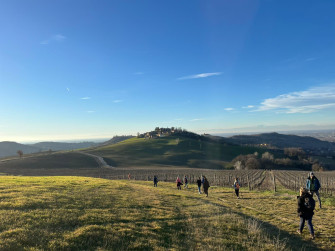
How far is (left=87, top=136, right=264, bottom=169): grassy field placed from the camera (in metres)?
107

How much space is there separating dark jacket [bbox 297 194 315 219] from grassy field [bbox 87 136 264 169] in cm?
8868

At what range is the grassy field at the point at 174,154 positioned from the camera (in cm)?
10656

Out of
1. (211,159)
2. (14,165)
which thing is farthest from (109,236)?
(211,159)

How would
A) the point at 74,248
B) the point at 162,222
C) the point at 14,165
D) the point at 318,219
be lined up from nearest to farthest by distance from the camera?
the point at 74,248
the point at 162,222
the point at 318,219
the point at 14,165

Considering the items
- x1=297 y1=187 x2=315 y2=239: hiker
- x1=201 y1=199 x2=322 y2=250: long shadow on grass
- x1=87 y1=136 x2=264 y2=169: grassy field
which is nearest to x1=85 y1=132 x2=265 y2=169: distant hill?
x1=87 y1=136 x2=264 y2=169: grassy field

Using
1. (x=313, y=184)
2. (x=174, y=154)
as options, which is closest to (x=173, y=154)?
(x=174, y=154)

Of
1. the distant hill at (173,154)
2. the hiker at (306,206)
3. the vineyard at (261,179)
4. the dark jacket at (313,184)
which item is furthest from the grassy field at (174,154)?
the hiker at (306,206)

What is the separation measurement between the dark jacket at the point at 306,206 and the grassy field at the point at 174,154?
8868 cm

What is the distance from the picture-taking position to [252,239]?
31.9 feet

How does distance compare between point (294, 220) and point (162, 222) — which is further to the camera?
point (294, 220)

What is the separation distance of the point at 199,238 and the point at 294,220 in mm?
7365

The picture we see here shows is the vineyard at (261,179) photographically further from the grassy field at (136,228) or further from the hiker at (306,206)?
the hiker at (306,206)

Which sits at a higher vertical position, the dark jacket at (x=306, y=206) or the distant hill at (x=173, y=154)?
the dark jacket at (x=306, y=206)

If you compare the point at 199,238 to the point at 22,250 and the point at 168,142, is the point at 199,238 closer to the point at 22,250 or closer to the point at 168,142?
the point at 22,250
